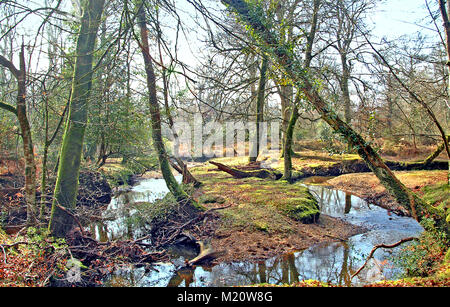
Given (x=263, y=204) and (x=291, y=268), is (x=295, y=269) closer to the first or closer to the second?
(x=291, y=268)

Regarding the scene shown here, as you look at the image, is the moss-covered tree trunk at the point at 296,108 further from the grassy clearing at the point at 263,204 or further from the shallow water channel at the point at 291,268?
the shallow water channel at the point at 291,268

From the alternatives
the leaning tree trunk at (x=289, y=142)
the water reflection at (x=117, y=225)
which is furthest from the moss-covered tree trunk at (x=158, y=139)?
the leaning tree trunk at (x=289, y=142)

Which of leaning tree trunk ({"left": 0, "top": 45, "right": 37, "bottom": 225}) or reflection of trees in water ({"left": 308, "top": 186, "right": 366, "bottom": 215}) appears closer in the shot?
leaning tree trunk ({"left": 0, "top": 45, "right": 37, "bottom": 225})

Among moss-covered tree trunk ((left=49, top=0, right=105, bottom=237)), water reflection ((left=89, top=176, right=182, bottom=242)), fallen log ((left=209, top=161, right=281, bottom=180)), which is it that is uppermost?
moss-covered tree trunk ((left=49, top=0, right=105, bottom=237))

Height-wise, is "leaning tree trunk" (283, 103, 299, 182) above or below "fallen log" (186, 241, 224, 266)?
above

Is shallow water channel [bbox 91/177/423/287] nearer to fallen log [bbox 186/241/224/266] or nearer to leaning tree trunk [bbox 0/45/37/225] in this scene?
fallen log [bbox 186/241/224/266]

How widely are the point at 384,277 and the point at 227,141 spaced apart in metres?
22.3

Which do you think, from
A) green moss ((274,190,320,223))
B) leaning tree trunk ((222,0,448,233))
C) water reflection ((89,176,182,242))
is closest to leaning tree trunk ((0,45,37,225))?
water reflection ((89,176,182,242))

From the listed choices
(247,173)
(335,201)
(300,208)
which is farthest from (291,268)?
(247,173)

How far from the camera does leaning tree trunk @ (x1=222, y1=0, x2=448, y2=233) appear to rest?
5555mm

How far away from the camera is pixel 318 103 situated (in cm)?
606

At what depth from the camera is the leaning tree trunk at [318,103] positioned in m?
5.55
